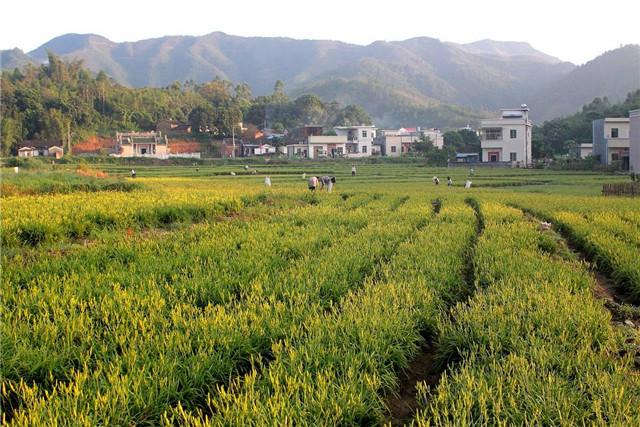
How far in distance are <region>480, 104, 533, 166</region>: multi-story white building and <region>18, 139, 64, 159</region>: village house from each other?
52.0 m

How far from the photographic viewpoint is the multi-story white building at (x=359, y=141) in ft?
257

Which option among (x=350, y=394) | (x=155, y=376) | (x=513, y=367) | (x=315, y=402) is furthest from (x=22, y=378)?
(x=513, y=367)

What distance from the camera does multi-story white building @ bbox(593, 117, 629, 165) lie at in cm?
4928

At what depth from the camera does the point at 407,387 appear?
464cm

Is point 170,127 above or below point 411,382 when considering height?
above

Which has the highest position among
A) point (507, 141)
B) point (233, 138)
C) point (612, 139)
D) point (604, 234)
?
point (233, 138)

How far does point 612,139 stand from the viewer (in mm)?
49438

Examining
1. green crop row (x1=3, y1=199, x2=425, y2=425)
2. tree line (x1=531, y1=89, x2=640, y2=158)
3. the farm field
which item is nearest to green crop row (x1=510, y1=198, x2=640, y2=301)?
the farm field

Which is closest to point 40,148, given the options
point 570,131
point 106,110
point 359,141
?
point 106,110

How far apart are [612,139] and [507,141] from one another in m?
10.7

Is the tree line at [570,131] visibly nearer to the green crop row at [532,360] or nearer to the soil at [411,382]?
the green crop row at [532,360]

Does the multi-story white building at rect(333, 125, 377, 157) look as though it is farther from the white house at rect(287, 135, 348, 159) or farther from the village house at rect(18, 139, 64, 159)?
the village house at rect(18, 139, 64, 159)

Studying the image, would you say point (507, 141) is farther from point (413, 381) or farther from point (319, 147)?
point (413, 381)

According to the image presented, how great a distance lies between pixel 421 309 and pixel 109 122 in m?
84.9
